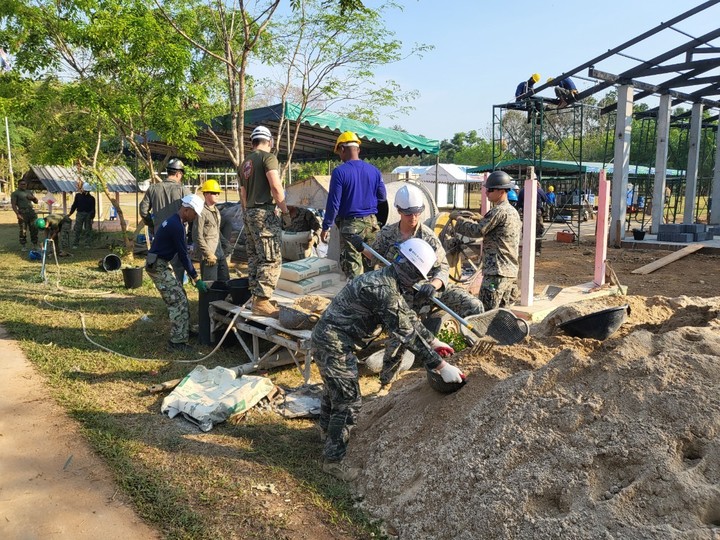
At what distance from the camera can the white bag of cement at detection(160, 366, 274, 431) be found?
4516 mm

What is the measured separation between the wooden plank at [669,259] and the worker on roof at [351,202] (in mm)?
7470

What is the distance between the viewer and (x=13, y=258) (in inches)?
527

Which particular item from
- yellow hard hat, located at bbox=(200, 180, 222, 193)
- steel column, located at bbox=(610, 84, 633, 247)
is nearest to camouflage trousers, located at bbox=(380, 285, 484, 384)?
yellow hard hat, located at bbox=(200, 180, 222, 193)

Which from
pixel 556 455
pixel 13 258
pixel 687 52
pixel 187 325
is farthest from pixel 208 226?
pixel 687 52

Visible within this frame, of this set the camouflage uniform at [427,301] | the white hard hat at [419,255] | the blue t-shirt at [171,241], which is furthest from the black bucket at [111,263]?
the white hard hat at [419,255]

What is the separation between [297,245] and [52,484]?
21.0 ft

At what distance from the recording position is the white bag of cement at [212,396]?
14.8 ft

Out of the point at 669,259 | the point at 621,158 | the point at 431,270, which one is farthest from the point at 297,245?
the point at 621,158

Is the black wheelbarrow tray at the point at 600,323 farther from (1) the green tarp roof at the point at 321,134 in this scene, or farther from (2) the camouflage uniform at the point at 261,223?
(1) the green tarp roof at the point at 321,134

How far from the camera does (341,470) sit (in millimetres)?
3750

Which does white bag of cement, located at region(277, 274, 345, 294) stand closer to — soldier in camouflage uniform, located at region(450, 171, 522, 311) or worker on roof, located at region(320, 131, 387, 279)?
worker on roof, located at region(320, 131, 387, 279)

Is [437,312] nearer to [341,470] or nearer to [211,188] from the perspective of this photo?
[341,470]

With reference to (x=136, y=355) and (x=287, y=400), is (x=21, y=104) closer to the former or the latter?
(x=136, y=355)

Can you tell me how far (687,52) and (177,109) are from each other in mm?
11944
